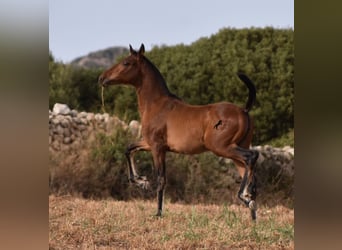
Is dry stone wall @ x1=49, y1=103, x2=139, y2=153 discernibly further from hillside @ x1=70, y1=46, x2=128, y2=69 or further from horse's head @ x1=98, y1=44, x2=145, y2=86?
hillside @ x1=70, y1=46, x2=128, y2=69

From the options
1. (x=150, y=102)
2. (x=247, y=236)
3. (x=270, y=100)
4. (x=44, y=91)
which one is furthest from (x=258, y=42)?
(x=44, y=91)

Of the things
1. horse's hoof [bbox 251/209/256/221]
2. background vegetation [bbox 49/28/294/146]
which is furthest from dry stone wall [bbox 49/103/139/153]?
horse's hoof [bbox 251/209/256/221]

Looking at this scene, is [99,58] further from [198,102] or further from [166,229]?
[166,229]

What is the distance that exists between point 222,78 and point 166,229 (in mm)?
2755

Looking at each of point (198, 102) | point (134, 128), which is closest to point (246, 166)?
point (134, 128)

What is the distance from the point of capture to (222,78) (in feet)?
20.7

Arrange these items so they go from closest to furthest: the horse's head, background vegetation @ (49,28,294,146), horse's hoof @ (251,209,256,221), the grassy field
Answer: the grassy field < horse's hoof @ (251,209,256,221) < the horse's head < background vegetation @ (49,28,294,146)

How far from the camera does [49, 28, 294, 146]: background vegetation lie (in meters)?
6.27

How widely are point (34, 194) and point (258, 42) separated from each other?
546 centimetres

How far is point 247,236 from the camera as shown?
380 centimetres

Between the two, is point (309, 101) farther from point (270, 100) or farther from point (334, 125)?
point (270, 100)

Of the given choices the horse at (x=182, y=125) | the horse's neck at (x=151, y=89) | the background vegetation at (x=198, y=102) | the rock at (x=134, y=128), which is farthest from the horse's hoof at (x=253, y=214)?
the rock at (x=134, y=128)

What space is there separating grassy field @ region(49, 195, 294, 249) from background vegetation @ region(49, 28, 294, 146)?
74.9 inches

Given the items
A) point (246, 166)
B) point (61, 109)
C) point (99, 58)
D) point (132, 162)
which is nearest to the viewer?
point (246, 166)
